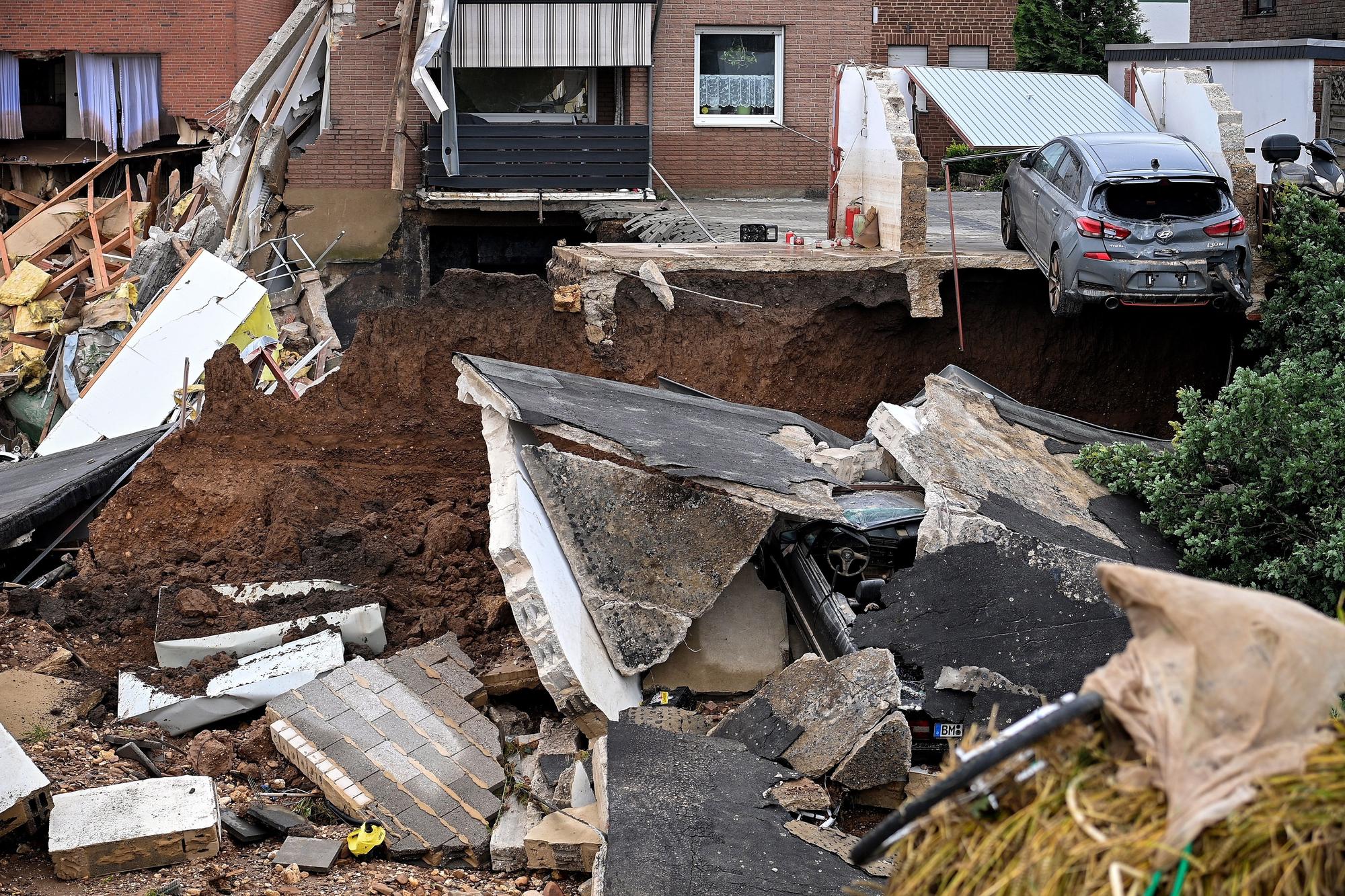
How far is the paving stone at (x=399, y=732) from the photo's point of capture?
7.87 meters

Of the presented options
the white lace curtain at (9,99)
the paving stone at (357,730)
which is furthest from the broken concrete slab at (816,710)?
the white lace curtain at (9,99)

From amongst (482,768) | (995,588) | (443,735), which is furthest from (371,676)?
(995,588)

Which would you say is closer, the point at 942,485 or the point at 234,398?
the point at 942,485

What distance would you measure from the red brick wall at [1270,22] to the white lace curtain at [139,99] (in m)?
23.2

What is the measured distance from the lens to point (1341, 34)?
28.1 metres

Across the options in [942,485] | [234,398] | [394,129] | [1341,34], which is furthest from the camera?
[1341,34]

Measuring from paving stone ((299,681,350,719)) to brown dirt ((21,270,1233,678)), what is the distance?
46.0 inches

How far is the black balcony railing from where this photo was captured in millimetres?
19016

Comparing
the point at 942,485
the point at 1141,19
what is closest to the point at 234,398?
the point at 942,485

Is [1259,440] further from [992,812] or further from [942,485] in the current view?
[992,812]

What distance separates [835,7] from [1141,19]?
426 inches

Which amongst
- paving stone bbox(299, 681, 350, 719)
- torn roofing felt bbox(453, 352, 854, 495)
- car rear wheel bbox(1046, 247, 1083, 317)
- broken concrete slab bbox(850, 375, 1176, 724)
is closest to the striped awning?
car rear wheel bbox(1046, 247, 1083, 317)

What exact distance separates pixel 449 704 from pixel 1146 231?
8247 millimetres

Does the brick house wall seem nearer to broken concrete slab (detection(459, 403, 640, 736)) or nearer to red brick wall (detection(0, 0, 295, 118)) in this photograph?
red brick wall (detection(0, 0, 295, 118))
